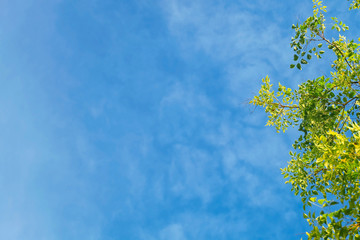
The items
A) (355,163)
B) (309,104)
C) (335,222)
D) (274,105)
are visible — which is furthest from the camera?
(274,105)

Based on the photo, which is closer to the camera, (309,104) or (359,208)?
(359,208)

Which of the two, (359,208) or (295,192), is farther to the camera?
(295,192)

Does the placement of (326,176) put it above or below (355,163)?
above

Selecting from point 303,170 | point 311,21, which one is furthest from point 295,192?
point 311,21

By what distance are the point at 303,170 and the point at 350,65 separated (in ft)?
12.4

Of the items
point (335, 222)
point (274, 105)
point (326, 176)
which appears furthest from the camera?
point (274, 105)

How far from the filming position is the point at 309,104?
10953 millimetres

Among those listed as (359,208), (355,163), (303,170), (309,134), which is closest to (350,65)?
(309,134)

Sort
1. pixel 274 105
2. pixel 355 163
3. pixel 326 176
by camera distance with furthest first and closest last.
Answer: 1. pixel 274 105
2. pixel 326 176
3. pixel 355 163

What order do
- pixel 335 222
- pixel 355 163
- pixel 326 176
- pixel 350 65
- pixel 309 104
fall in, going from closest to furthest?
pixel 335 222 → pixel 355 163 → pixel 326 176 → pixel 350 65 → pixel 309 104

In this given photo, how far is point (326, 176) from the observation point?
24.4ft

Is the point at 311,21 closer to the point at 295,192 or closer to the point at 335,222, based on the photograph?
the point at 295,192

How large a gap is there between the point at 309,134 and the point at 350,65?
2.75m

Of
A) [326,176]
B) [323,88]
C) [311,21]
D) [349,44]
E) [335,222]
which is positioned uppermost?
[311,21]
